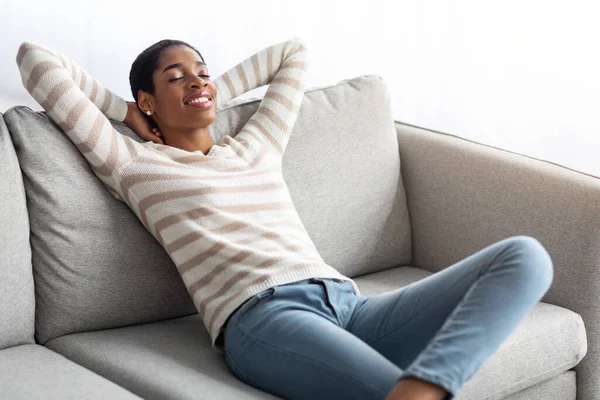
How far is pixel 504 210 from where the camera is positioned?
88.7 inches

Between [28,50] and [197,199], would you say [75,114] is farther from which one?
[197,199]

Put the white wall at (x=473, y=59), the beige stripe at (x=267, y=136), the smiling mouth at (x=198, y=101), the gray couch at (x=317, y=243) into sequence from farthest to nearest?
the white wall at (x=473, y=59)
the beige stripe at (x=267, y=136)
the smiling mouth at (x=198, y=101)
the gray couch at (x=317, y=243)

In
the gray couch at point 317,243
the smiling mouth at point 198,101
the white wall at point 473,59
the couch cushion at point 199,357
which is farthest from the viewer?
the white wall at point 473,59

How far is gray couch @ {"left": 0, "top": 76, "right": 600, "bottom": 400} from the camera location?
67.2 inches

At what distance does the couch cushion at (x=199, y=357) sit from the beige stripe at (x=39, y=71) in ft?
Answer: 1.72

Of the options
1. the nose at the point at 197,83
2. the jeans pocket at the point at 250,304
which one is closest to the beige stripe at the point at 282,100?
the nose at the point at 197,83

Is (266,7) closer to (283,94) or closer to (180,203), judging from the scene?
(283,94)

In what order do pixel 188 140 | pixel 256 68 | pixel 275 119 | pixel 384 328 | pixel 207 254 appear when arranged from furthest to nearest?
pixel 256 68
pixel 275 119
pixel 188 140
pixel 207 254
pixel 384 328

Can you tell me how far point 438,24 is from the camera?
3145 millimetres

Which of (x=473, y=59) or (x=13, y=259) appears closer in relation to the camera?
(x=13, y=259)

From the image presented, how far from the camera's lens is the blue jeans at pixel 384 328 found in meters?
1.46

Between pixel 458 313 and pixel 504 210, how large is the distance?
81cm

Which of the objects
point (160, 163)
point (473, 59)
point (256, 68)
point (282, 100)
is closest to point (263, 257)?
point (160, 163)

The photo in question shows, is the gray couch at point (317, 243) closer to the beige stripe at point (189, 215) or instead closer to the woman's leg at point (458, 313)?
the beige stripe at point (189, 215)
